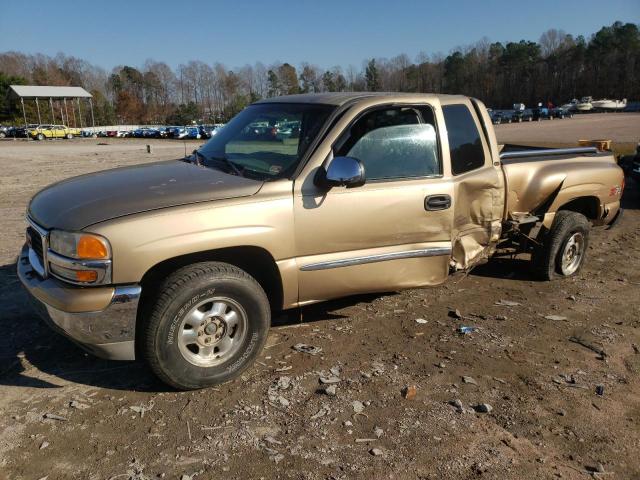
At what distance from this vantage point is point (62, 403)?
3.41m

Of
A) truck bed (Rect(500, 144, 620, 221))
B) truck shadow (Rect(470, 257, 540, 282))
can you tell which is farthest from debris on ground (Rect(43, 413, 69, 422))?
truck shadow (Rect(470, 257, 540, 282))

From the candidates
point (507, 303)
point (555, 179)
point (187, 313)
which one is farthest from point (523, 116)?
point (187, 313)

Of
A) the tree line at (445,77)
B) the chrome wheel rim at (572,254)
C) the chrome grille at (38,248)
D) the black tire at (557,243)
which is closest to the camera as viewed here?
the chrome grille at (38,248)

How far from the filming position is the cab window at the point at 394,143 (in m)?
4.04

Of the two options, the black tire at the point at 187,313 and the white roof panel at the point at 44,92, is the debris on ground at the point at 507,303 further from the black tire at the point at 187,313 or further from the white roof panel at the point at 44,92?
the white roof panel at the point at 44,92

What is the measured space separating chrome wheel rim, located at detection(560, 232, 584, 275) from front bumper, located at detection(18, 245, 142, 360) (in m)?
4.73

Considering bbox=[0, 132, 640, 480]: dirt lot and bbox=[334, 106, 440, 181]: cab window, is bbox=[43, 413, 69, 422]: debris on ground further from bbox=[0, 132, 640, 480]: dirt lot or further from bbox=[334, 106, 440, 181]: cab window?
bbox=[334, 106, 440, 181]: cab window

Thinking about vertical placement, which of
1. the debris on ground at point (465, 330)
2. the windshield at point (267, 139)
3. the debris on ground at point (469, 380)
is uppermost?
the windshield at point (267, 139)

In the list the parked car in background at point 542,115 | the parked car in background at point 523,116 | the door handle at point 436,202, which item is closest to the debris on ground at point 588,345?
the door handle at point 436,202

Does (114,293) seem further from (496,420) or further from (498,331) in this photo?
(498,331)

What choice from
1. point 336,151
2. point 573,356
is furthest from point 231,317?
point 573,356

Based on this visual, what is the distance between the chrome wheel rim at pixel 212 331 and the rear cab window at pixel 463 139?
2.19 m

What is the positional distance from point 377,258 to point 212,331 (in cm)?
137

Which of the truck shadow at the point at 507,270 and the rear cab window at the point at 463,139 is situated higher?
the rear cab window at the point at 463,139
